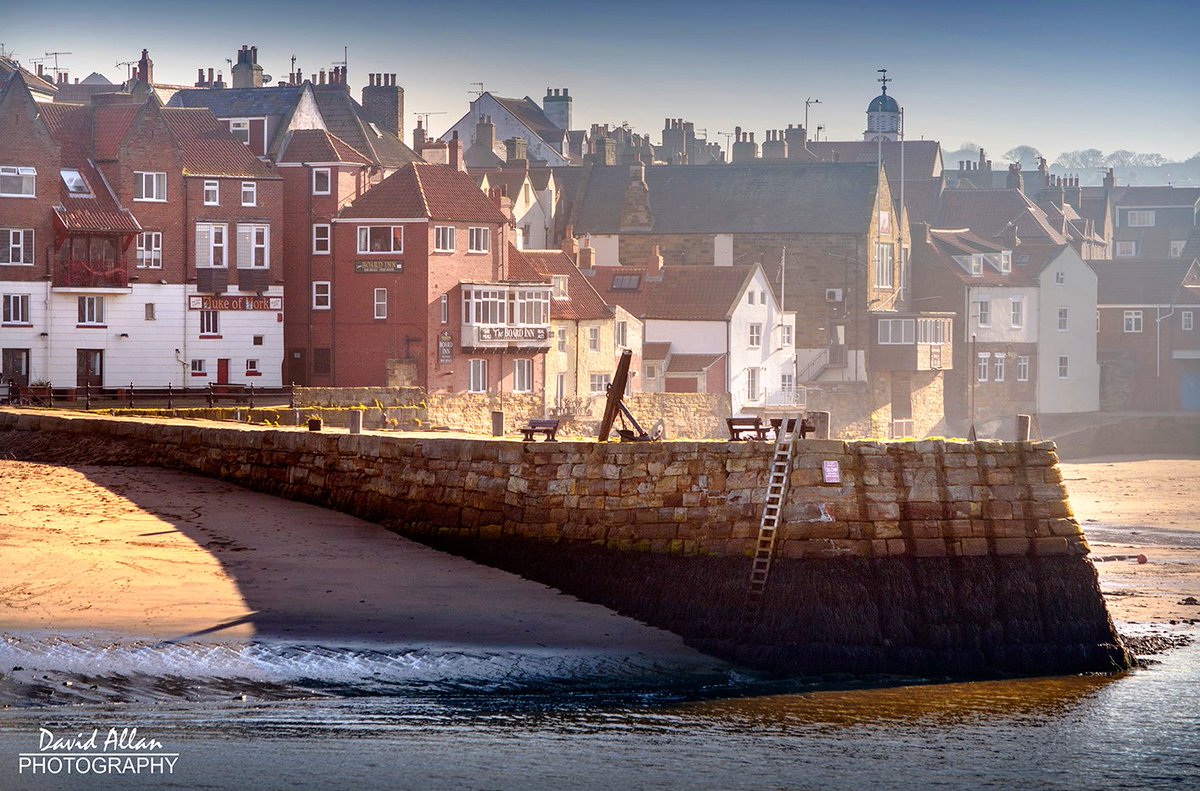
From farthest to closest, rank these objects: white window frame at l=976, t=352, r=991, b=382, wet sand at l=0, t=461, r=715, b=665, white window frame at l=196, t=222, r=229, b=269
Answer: white window frame at l=976, t=352, r=991, b=382
white window frame at l=196, t=222, r=229, b=269
wet sand at l=0, t=461, r=715, b=665

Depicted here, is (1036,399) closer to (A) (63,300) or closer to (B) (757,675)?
(A) (63,300)

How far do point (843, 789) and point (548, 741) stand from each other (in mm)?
2890

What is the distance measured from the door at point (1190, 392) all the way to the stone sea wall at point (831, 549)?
69.9 m

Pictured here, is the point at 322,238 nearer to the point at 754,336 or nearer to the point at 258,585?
the point at 754,336

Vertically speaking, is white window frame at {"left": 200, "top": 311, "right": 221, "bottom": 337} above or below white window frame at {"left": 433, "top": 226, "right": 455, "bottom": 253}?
below

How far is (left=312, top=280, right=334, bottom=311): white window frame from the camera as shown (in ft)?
210

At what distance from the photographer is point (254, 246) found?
207 feet

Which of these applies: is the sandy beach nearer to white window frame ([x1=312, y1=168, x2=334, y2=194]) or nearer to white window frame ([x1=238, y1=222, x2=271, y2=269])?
white window frame ([x1=238, y1=222, x2=271, y2=269])

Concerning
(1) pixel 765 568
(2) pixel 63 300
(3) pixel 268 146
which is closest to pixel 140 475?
(1) pixel 765 568

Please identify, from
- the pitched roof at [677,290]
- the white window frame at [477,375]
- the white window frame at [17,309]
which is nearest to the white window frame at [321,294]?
the white window frame at [477,375]

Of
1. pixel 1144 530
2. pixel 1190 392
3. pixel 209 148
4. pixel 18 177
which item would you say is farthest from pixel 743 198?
pixel 1144 530

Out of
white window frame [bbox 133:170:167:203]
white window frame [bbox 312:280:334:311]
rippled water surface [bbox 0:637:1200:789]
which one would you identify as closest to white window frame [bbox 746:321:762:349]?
white window frame [bbox 312:280:334:311]

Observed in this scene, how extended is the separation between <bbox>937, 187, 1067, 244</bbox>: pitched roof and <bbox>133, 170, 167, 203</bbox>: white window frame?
5397cm

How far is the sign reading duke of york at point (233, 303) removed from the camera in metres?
61.9
